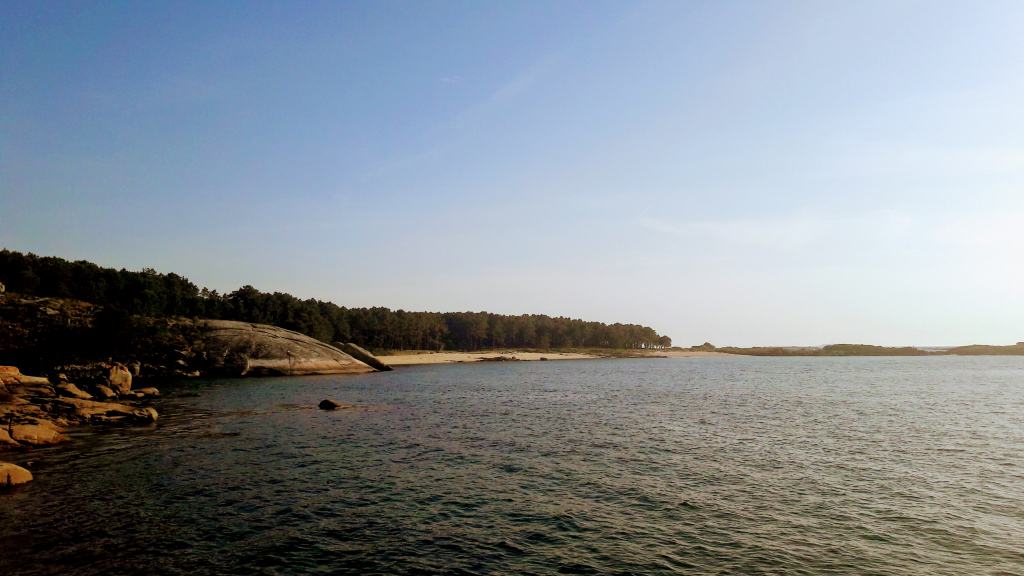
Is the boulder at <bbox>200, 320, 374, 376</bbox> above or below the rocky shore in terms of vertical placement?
above

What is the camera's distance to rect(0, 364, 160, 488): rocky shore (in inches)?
1283

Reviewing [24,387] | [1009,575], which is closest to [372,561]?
[1009,575]

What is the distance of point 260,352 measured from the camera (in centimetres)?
9500

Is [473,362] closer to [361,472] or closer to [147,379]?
[147,379]

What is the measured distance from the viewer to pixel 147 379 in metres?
85.5

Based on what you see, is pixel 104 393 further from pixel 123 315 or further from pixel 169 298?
pixel 169 298

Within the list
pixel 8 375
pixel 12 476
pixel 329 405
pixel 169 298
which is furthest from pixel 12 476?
pixel 169 298

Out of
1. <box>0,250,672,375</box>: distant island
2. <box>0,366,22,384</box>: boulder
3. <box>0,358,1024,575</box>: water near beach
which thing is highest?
<box>0,250,672,375</box>: distant island

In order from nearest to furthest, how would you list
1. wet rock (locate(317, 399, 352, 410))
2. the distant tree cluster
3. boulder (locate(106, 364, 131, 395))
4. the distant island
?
1. wet rock (locate(317, 399, 352, 410))
2. boulder (locate(106, 364, 131, 395))
3. the distant island
4. the distant tree cluster

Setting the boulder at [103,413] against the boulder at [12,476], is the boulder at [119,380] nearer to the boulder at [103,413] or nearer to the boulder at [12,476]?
the boulder at [103,413]

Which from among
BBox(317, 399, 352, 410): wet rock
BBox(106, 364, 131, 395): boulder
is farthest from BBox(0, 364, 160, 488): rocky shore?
BBox(317, 399, 352, 410): wet rock

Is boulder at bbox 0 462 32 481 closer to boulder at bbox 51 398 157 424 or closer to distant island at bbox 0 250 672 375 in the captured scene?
boulder at bbox 51 398 157 424

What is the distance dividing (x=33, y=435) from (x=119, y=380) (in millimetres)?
29787

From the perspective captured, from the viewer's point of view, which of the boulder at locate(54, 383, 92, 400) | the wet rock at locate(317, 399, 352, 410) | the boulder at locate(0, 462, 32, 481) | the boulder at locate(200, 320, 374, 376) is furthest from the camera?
the boulder at locate(200, 320, 374, 376)
